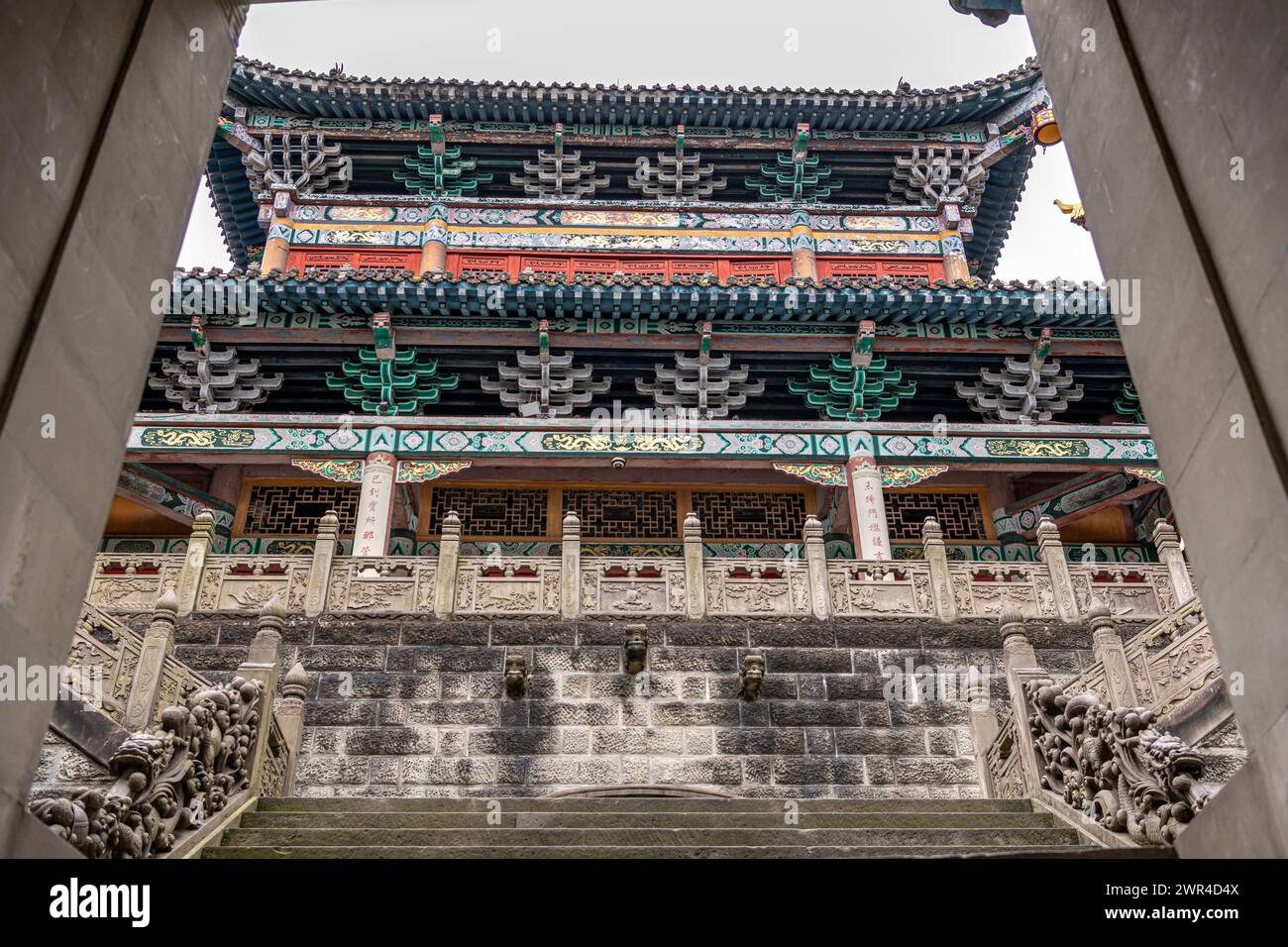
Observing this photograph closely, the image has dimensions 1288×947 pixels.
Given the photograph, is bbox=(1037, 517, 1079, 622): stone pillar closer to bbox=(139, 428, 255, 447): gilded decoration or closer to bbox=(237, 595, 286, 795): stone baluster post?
bbox=(237, 595, 286, 795): stone baluster post

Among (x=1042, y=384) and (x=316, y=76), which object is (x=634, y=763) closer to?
(x=1042, y=384)

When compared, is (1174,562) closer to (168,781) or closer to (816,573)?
(816,573)

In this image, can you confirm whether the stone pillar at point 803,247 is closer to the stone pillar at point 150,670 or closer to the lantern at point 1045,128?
the lantern at point 1045,128

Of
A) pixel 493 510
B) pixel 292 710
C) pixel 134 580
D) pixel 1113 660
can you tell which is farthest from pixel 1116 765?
pixel 493 510

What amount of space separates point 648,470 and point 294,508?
4912mm

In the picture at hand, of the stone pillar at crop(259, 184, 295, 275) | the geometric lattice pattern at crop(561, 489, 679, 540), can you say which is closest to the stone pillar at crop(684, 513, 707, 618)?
the geometric lattice pattern at crop(561, 489, 679, 540)

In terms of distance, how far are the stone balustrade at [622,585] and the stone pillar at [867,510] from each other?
5.79ft

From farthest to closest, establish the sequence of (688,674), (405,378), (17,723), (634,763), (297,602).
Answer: (405,378) < (297,602) < (688,674) < (634,763) < (17,723)

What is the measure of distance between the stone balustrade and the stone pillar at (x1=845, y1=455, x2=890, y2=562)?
1766 mm

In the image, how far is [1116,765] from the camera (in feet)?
22.6
